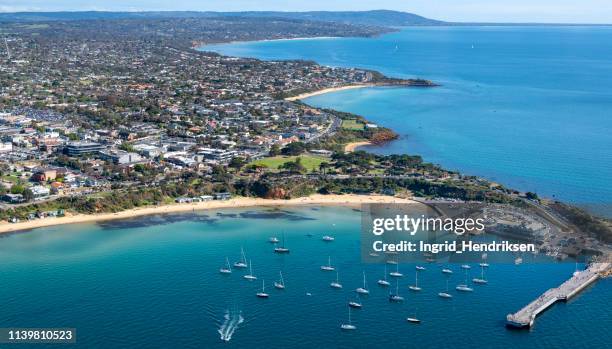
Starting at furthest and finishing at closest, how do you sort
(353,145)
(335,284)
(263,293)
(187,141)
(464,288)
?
(353,145)
(187,141)
(335,284)
(464,288)
(263,293)

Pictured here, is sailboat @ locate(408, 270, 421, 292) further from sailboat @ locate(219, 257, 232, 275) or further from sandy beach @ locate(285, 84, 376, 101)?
sandy beach @ locate(285, 84, 376, 101)

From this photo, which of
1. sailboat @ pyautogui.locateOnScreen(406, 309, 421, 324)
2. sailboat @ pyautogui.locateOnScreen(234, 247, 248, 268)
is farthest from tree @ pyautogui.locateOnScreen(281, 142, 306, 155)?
sailboat @ pyautogui.locateOnScreen(406, 309, 421, 324)

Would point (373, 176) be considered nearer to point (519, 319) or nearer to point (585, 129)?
point (519, 319)

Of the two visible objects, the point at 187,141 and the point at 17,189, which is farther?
the point at 187,141

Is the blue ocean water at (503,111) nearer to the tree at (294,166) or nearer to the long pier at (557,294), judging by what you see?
the tree at (294,166)

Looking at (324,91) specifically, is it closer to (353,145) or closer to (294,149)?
(353,145)

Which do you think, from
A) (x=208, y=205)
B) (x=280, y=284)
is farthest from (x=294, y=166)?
(x=280, y=284)

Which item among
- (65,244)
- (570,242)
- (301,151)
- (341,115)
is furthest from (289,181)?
(341,115)
